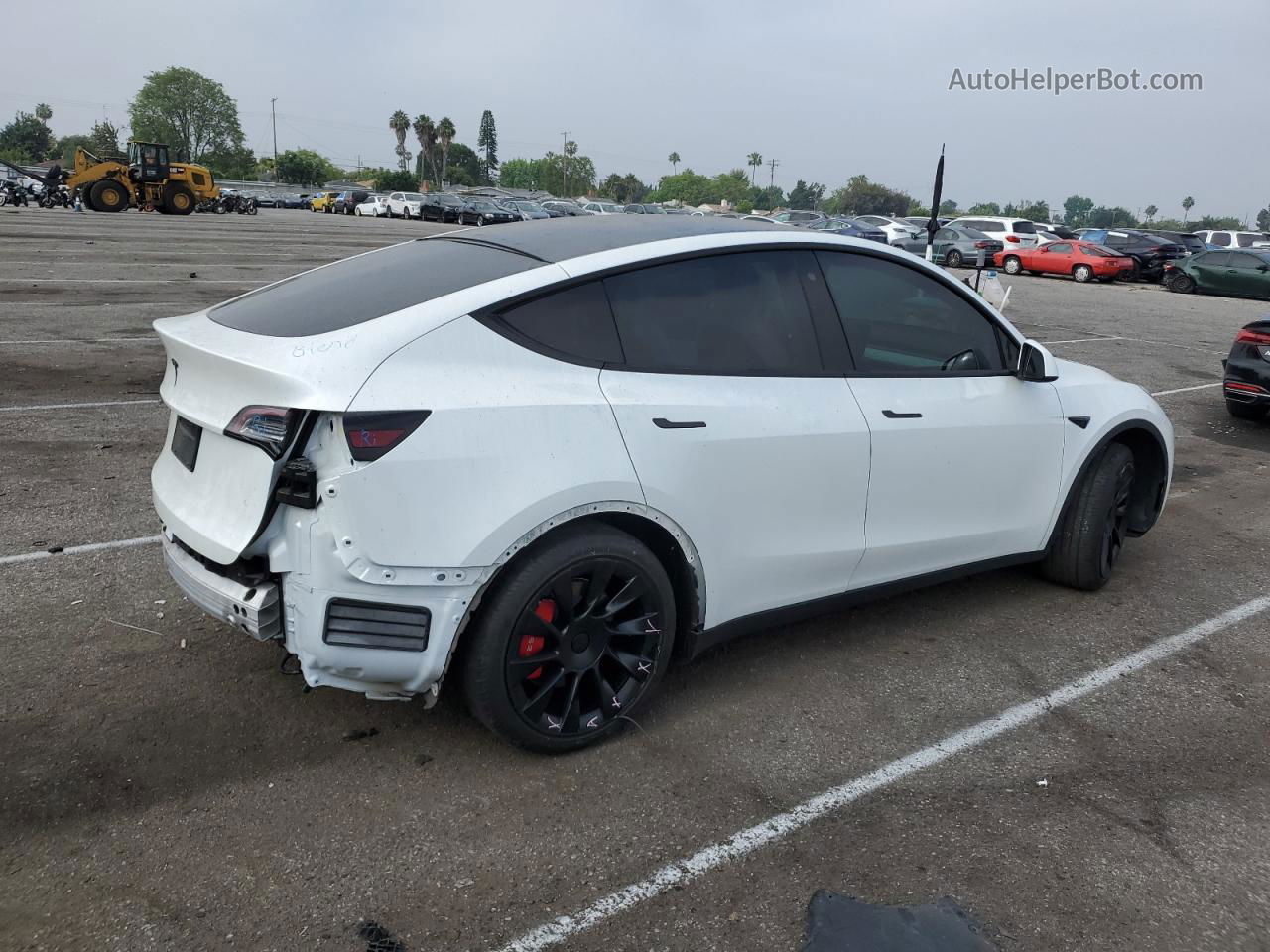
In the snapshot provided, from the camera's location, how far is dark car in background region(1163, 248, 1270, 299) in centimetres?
2656

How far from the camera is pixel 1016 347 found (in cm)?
449

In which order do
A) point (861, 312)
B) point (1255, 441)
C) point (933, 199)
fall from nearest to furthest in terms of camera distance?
1. point (861, 312)
2. point (1255, 441)
3. point (933, 199)

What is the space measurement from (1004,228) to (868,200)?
277ft

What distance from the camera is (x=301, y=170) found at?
108688mm

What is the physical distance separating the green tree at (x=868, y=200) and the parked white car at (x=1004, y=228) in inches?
2972

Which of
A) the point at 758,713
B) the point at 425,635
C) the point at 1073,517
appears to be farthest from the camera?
the point at 1073,517

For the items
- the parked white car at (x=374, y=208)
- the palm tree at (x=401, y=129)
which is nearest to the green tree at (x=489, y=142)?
the palm tree at (x=401, y=129)

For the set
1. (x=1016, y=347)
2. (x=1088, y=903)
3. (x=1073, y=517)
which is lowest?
(x=1088, y=903)

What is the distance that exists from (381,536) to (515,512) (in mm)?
383

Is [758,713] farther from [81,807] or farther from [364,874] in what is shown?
[81,807]

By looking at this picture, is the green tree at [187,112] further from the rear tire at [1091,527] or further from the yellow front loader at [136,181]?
the rear tire at [1091,527]

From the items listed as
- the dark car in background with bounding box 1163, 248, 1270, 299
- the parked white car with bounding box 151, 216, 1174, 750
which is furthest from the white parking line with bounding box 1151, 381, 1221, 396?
the dark car in background with bounding box 1163, 248, 1270, 299

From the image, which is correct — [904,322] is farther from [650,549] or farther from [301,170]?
[301,170]

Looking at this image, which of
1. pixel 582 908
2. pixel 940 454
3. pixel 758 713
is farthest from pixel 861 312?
pixel 582 908
